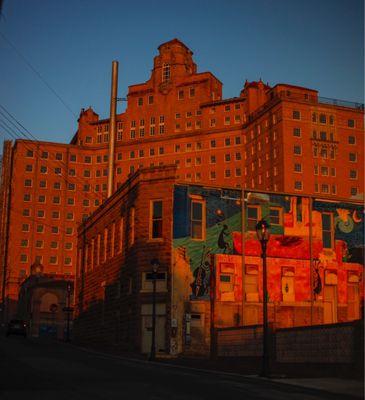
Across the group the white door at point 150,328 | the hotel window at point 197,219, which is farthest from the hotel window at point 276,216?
the white door at point 150,328

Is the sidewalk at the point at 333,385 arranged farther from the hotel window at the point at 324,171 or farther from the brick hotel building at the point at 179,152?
the hotel window at the point at 324,171

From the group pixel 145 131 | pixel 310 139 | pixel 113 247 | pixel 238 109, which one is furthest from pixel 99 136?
pixel 113 247

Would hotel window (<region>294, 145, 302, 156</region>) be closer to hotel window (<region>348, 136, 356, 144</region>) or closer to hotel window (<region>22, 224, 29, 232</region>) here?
hotel window (<region>348, 136, 356, 144</region>)

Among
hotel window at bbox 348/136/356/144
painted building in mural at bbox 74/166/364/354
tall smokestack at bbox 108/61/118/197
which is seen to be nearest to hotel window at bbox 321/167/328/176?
hotel window at bbox 348/136/356/144

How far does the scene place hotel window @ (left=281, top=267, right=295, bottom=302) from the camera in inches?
1542

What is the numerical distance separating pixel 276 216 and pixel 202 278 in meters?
6.98

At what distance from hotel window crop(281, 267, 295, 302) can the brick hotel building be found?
63885 millimetres

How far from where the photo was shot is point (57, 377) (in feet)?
55.2

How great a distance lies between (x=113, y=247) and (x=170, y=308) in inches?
410

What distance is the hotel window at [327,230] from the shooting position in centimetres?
4112

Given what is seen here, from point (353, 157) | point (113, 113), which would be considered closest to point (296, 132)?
point (353, 157)

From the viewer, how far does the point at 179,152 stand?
415 ft

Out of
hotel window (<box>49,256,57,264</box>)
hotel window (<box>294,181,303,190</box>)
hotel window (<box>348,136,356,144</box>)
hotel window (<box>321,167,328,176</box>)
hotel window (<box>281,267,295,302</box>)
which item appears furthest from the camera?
hotel window (<box>49,256,57,264</box>)

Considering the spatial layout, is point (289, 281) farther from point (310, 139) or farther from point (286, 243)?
point (310, 139)
